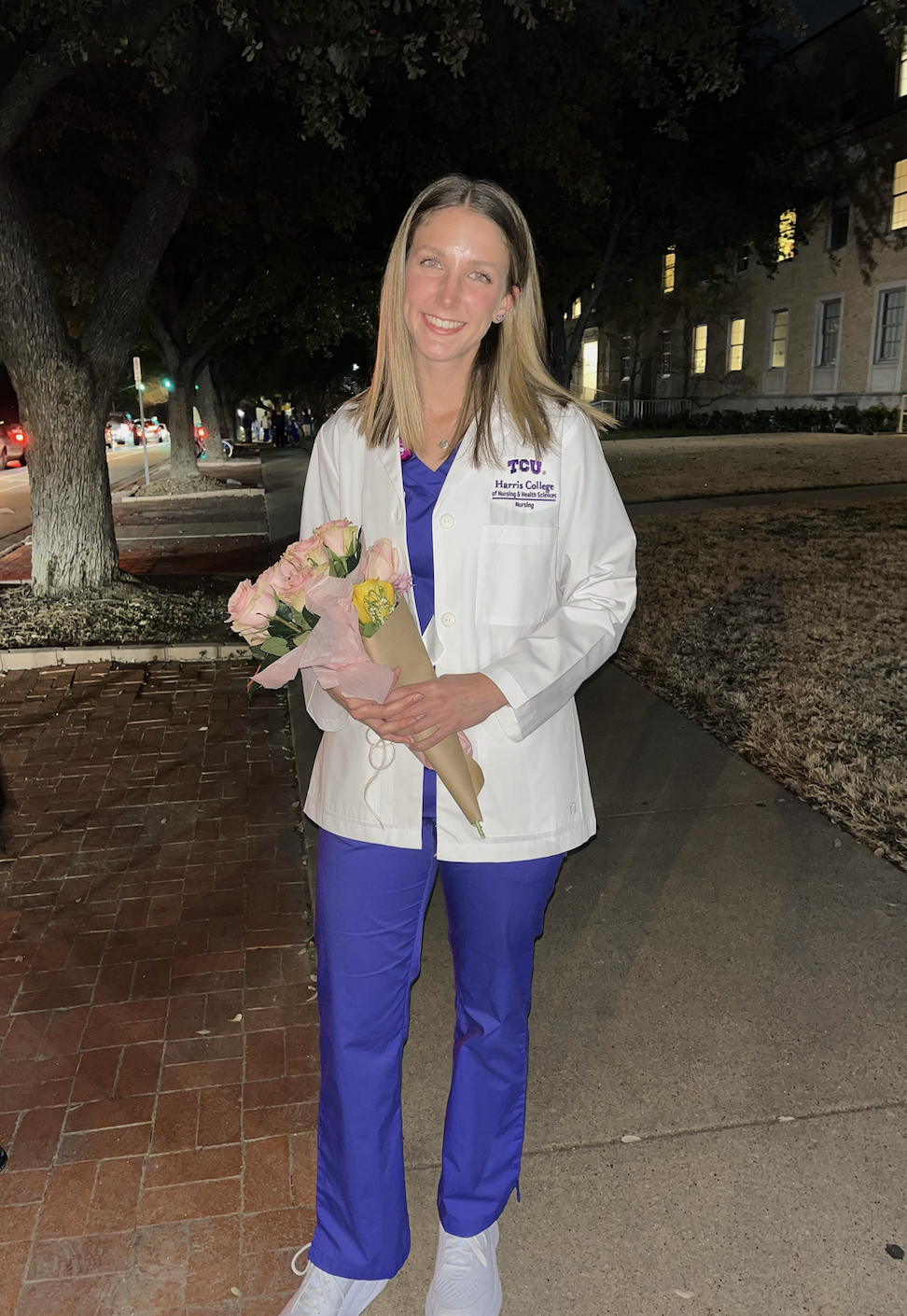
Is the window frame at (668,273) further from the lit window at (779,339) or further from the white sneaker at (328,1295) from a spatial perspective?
the white sneaker at (328,1295)

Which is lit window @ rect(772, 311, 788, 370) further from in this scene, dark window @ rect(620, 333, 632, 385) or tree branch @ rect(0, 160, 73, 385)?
tree branch @ rect(0, 160, 73, 385)

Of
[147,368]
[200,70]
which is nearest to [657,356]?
[147,368]

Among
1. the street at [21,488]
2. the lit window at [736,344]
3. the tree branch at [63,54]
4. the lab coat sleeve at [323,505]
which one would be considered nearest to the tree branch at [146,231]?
the tree branch at [63,54]

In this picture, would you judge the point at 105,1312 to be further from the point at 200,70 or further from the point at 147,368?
the point at 147,368

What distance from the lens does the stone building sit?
3130 centimetres

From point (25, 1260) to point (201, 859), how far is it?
2309 mm

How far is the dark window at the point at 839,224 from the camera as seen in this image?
33.0m

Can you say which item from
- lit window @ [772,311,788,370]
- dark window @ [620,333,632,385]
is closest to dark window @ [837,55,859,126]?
lit window @ [772,311,788,370]

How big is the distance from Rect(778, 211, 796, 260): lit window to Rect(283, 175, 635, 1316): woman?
35.1 m

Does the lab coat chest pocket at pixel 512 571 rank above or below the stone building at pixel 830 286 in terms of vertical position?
below

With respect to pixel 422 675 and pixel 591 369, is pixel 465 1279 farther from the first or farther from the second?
pixel 591 369

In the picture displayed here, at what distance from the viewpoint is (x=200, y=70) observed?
9633 millimetres

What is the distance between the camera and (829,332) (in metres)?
34.2

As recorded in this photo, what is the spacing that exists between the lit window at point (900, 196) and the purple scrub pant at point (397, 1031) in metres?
34.0
